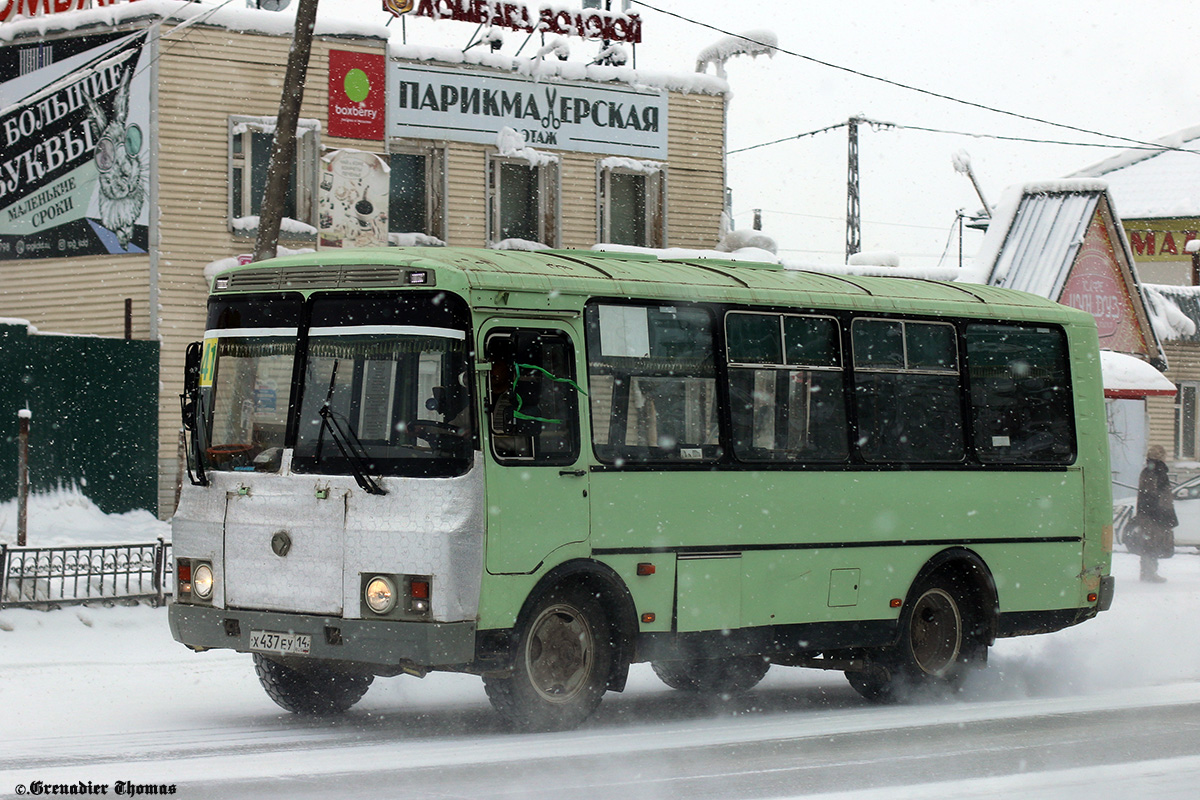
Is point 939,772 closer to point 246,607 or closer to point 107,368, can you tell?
point 246,607

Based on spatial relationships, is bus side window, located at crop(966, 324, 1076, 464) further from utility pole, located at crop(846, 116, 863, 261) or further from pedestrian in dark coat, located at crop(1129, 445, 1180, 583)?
utility pole, located at crop(846, 116, 863, 261)

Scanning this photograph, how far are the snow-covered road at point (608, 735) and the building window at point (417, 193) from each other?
1557 centimetres

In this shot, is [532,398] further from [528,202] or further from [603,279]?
[528,202]

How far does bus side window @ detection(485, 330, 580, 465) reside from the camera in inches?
401

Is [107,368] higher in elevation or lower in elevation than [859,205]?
lower

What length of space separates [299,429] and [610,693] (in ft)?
13.0

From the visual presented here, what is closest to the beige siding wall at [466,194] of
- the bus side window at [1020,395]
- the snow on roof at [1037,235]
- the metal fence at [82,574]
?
the snow on roof at [1037,235]

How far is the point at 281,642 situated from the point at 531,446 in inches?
76.0

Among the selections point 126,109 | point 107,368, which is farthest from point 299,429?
point 126,109

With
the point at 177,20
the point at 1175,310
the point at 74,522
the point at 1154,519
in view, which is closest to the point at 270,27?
the point at 177,20

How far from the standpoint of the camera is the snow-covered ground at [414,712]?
29.1ft

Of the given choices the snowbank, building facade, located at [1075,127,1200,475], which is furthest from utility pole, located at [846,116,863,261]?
the snowbank

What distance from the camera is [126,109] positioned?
2748cm

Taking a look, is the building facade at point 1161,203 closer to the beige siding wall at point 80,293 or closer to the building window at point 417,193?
the building window at point 417,193
